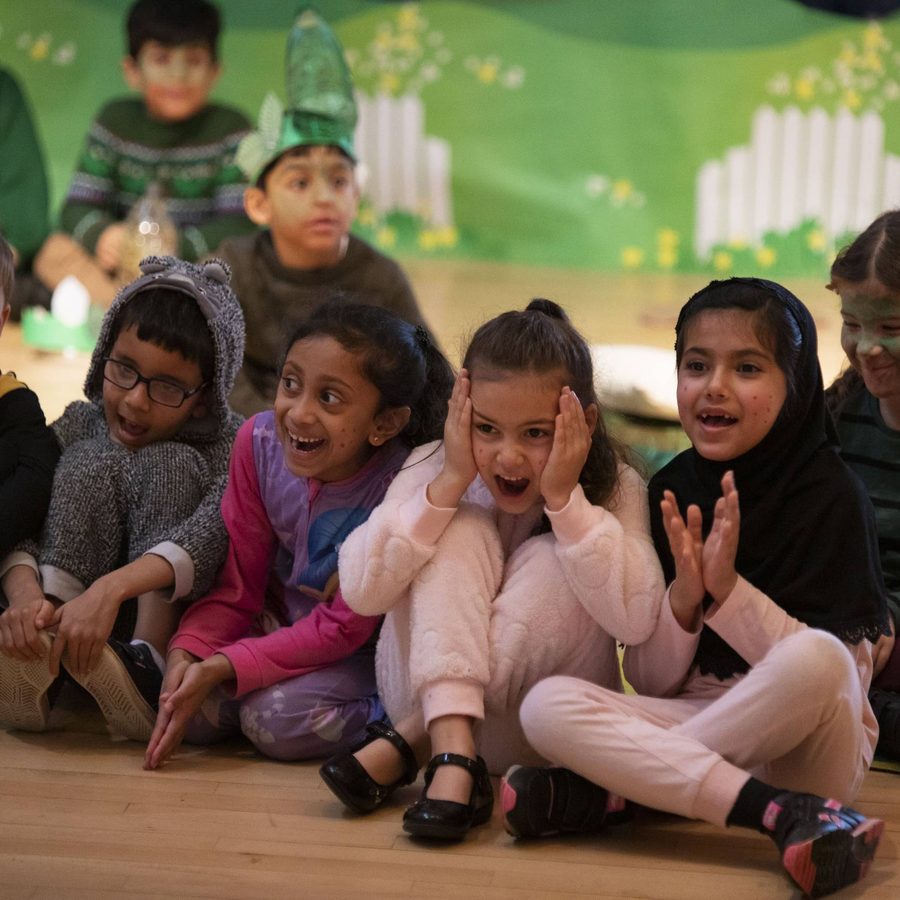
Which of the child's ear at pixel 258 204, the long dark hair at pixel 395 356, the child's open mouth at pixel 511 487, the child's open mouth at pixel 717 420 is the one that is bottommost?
the child's open mouth at pixel 511 487

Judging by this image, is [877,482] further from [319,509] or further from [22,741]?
[22,741]

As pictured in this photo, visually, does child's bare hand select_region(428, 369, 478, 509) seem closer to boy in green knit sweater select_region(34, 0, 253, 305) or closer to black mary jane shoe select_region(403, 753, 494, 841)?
black mary jane shoe select_region(403, 753, 494, 841)

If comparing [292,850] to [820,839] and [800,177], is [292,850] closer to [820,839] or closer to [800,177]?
[820,839]

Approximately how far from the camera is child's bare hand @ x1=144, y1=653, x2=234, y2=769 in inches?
76.7

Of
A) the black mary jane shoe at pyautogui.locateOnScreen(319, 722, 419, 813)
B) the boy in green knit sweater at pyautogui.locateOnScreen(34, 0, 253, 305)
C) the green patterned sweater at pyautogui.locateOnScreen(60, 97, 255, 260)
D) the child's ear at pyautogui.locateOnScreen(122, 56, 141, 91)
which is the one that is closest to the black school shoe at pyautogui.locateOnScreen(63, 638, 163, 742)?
the black mary jane shoe at pyautogui.locateOnScreen(319, 722, 419, 813)

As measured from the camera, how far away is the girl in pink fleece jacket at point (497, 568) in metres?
1.82

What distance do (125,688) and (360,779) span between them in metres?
0.37

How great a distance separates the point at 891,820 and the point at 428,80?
14.7ft

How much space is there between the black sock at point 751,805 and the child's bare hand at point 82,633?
0.81m

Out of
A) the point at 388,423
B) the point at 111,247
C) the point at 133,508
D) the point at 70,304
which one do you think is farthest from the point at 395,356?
the point at 111,247

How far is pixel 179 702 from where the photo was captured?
6.40ft

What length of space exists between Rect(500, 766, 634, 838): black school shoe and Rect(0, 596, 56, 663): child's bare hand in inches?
24.9

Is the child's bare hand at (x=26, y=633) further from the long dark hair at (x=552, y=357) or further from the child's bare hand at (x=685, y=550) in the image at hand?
the child's bare hand at (x=685, y=550)

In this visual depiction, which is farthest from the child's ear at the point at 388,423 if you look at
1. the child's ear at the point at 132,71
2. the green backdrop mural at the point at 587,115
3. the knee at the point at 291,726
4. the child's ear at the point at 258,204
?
the green backdrop mural at the point at 587,115
